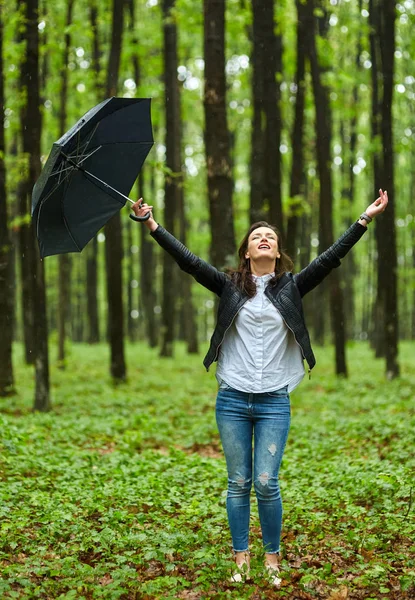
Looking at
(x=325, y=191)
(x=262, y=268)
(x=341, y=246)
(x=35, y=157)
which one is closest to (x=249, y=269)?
(x=262, y=268)

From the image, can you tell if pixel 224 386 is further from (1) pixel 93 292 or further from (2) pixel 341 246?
(1) pixel 93 292

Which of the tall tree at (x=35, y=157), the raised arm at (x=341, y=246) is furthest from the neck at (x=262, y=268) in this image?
the tall tree at (x=35, y=157)

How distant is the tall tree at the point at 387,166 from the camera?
15.2 metres

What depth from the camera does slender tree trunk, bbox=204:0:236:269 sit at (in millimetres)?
10656

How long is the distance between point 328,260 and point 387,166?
11357 millimetres

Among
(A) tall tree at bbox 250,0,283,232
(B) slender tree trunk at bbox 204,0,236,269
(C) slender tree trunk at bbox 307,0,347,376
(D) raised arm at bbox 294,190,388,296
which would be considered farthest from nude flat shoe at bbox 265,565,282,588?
(C) slender tree trunk at bbox 307,0,347,376

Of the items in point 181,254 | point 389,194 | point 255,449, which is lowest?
point 255,449

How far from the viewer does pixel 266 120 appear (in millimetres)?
14609

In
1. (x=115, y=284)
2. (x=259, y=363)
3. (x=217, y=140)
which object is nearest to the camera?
(x=259, y=363)

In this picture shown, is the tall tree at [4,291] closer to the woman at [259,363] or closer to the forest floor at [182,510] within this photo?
the forest floor at [182,510]

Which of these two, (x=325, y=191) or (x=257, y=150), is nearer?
(x=257, y=150)

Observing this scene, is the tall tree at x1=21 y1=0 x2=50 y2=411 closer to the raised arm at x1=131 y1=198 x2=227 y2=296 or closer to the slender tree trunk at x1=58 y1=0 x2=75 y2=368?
the slender tree trunk at x1=58 y1=0 x2=75 y2=368

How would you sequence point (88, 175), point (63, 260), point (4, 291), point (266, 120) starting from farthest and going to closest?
point (63, 260), point (266, 120), point (4, 291), point (88, 175)

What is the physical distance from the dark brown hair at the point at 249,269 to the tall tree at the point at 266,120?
27.6ft
